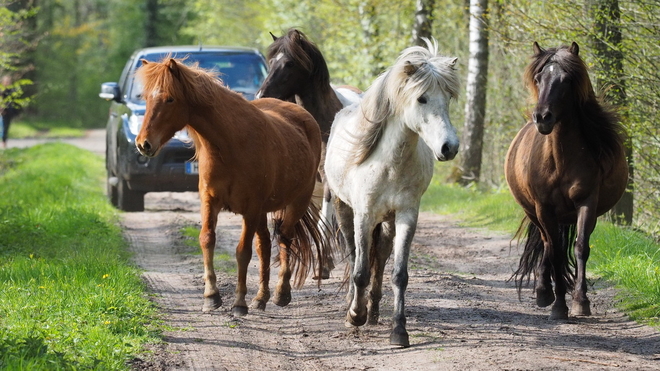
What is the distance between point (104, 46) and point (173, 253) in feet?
186

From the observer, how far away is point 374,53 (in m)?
18.5

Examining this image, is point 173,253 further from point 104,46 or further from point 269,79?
point 104,46

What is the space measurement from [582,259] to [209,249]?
114 inches

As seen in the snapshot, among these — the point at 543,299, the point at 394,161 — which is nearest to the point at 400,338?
the point at 394,161

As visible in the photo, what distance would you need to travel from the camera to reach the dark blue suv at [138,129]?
39.5 feet

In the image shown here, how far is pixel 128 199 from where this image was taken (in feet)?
42.0

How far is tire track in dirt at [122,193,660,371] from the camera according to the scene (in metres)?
5.34

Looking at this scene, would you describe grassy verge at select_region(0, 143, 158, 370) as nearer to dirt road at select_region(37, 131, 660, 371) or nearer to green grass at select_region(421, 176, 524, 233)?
dirt road at select_region(37, 131, 660, 371)

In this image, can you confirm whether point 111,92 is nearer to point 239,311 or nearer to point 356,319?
point 239,311

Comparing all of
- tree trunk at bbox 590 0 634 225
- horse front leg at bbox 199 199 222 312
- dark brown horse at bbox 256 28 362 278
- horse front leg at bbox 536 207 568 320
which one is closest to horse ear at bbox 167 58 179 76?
horse front leg at bbox 199 199 222 312

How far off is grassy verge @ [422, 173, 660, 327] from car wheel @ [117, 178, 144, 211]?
4.59m

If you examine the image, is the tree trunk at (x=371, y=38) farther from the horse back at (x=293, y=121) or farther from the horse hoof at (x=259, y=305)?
the horse hoof at (x=259, y=305)

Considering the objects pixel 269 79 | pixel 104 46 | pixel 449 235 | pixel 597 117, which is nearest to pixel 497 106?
pixel 449 235

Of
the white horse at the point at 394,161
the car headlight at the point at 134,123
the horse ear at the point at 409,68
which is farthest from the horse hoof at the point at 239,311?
the car headlight at the point at 134,123
